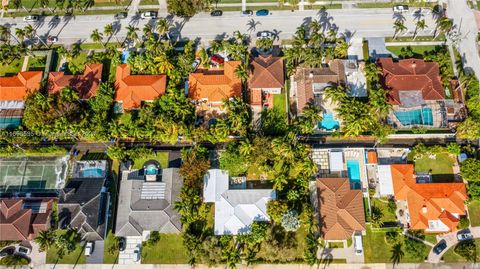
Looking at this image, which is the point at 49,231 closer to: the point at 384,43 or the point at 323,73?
the point at 323,73

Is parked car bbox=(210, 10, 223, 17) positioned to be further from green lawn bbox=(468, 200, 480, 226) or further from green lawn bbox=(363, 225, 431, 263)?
green lawn bbox=(468, 200, 480, 226)

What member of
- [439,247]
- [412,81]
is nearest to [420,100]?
[412,81]

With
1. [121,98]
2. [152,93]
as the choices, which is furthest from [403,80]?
[121,98]

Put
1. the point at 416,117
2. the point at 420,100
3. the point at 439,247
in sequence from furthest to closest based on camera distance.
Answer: the point at 416,117, the point at 420,100, the point at 439,247

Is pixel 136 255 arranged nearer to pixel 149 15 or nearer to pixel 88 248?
pixel 88 248

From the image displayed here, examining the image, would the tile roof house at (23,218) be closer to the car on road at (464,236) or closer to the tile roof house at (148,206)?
the tile roof house at (148,206)

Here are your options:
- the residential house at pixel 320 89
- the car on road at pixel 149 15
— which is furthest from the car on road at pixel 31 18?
the residential house at pixel 320 89
